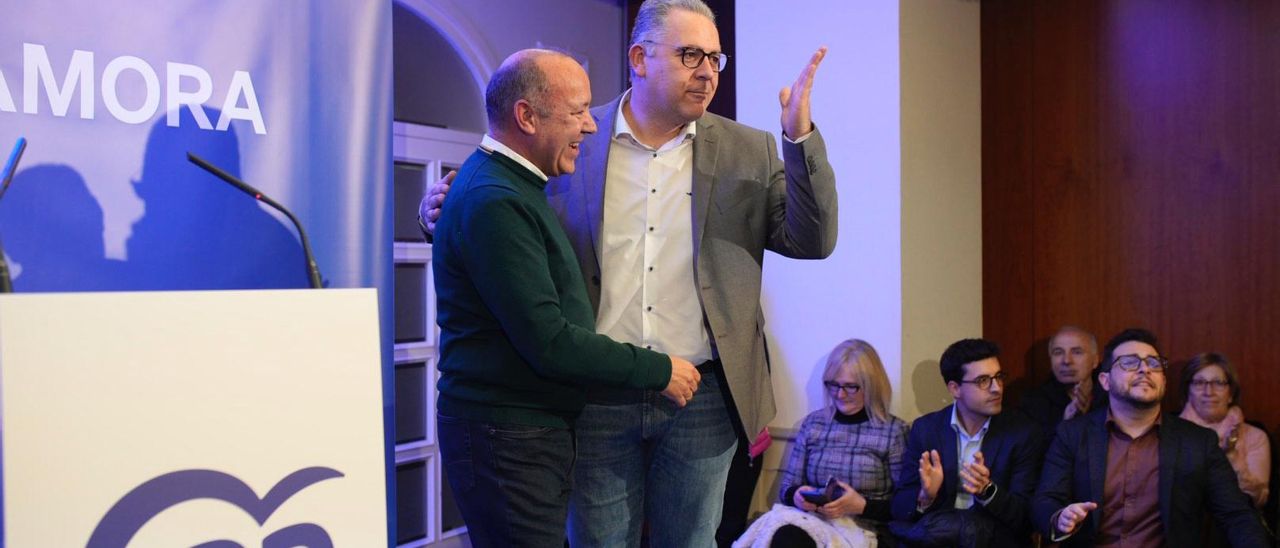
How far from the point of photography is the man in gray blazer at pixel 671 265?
1.86m

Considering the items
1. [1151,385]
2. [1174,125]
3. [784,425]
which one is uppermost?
[1174,125]

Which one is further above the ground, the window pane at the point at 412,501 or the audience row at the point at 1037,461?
the audience row at the point at 1037,461

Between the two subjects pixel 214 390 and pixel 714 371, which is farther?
pixel 714 371

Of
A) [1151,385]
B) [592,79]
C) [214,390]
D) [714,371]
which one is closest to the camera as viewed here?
[214,390]

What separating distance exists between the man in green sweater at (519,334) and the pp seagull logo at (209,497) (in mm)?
238

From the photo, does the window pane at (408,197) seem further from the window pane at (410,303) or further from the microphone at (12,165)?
the microphone at (12,165)

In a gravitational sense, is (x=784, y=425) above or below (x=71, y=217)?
below

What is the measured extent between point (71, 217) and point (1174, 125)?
3742 mm

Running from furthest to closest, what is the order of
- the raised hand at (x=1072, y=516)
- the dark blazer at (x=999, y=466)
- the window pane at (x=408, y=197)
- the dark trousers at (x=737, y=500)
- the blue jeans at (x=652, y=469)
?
the window pane at (x=408, y=197) → the dark trousers at (x=737, y=500) → the dark blazer at (x=999, y=466) → the raised hand at (x=1072, y=516) → the blue jeans at (x=652, y=469)

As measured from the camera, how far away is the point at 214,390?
61.8 inches

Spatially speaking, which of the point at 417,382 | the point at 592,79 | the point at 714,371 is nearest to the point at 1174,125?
the point at 592,79

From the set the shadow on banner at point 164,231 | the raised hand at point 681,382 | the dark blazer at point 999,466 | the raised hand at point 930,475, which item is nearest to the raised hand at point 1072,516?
the dark blazer at point 999,466

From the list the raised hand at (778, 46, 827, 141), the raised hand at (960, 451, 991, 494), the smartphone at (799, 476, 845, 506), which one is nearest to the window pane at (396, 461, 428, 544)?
the smartphone at (799, 476, 845, 506)

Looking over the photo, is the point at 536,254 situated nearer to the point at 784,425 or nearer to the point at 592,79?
the point at 784,425
